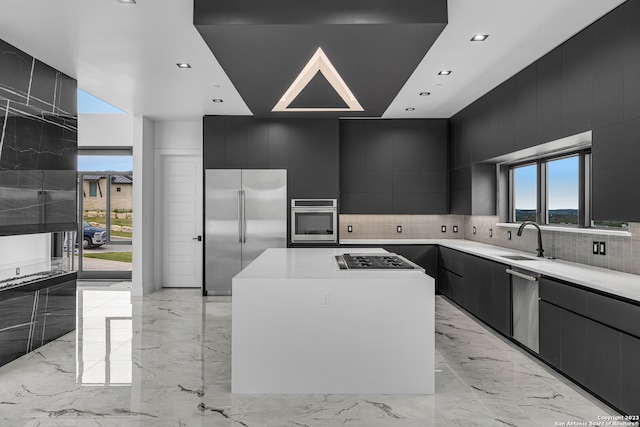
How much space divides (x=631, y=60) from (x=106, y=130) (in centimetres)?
704

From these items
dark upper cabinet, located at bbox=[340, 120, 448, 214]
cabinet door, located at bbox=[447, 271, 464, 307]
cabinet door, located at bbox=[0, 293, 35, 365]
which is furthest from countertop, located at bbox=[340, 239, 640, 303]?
cabinet door, located at bbox=[0, 293, 35, 365]

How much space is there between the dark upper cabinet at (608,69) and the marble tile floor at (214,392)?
6.46 feet

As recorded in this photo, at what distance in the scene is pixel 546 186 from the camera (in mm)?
4484

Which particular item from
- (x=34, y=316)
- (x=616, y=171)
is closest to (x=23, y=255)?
(x=34, y=316)

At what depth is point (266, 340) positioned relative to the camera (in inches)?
109

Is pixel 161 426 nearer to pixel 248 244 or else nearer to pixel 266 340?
pixel 266 340

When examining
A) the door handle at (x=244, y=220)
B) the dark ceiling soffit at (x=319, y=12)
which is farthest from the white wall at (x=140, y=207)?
the dark ceiling soffit at (x=319, y=12)

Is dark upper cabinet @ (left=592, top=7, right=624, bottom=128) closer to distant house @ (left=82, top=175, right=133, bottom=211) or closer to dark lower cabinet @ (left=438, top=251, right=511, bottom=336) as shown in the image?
dark lower cabinet @ (left=438, top=251, right=511, bottom=336)

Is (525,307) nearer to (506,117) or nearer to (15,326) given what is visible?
(506,117)

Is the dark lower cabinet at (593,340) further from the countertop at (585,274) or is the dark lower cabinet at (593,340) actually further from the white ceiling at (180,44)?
the white ceiling at (180,44)

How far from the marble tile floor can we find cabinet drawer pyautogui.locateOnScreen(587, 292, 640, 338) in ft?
1.92

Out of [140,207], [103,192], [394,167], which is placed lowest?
[140,207]

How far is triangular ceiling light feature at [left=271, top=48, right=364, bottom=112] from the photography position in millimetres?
3096

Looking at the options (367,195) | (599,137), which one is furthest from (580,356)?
(367,195)
